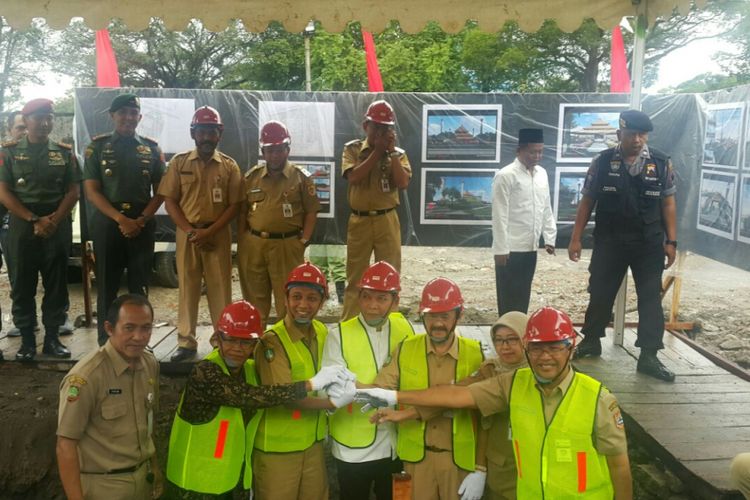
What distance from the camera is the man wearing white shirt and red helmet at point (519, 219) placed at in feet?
18.1

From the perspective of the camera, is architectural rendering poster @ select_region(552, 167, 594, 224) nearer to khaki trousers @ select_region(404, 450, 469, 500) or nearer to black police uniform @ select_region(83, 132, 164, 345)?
black police uniform @ select_region(83, 132, 164, 345)

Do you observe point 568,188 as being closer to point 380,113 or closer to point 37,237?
point 380,113

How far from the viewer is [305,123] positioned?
7.00m

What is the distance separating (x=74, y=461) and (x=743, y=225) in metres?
5.30

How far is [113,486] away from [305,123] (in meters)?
4.55

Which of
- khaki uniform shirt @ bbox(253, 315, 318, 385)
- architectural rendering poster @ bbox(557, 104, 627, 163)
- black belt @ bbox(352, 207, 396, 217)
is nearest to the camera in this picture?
khaki uniform shirt @ bbox(253, 315, 318, 385)

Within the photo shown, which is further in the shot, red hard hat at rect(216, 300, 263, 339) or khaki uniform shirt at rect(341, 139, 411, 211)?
khaki uniform shirt at rect(341, 139, 411, 211)

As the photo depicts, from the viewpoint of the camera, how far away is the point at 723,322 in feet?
28.0

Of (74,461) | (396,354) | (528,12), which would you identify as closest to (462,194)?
(528,12)

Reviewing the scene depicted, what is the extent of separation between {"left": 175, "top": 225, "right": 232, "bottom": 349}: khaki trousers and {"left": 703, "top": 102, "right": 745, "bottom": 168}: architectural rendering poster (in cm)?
437

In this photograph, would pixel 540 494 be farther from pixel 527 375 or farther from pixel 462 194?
pixel 462 194

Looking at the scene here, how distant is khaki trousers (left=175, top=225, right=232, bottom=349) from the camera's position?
204 inches

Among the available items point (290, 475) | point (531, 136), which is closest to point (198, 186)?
point (290, 475)

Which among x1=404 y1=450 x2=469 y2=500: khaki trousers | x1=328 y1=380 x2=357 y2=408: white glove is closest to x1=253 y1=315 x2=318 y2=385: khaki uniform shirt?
x1=328 y1=380 x2=357 y2=408: white glove
